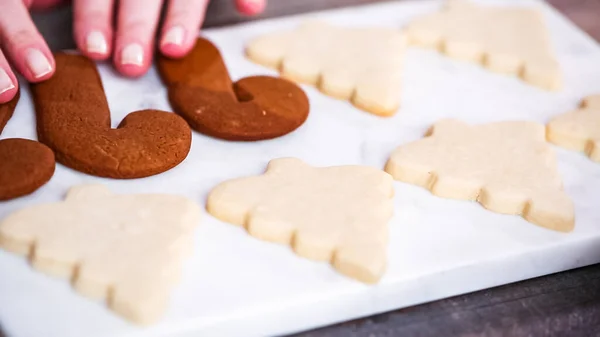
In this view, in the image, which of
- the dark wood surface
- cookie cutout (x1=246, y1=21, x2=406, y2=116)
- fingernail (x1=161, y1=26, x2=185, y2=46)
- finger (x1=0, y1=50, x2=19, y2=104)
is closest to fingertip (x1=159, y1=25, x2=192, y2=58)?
fingernail (x1=161, y1=26, x2=185, y2=46)

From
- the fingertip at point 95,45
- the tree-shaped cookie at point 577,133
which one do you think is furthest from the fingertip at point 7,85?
the tree-shaped cookie at point 577,133

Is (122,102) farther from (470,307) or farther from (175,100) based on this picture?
(470,307)

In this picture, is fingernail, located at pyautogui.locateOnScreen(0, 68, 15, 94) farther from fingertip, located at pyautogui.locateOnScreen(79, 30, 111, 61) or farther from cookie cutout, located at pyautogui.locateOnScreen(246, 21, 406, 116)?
cookie cutout, located at pyautogui.locateOnScreen(246, 21, 406, 116)

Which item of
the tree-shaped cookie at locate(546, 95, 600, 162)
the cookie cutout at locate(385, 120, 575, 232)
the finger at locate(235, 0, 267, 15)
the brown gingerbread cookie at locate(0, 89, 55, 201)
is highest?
the tree-shaped cookie at locate(546, 95, 600, 162)

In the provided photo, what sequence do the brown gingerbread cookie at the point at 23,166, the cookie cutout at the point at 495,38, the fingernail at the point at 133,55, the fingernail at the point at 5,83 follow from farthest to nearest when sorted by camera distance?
the cookie cutout at the point at 495,38
the fingernail at the point at 133,55
the fingernail at the point at 5,83
the brown gingerbread cookie at the point at 23,166

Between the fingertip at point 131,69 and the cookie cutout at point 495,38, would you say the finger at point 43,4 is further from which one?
the cookie cutout at point 495,38
